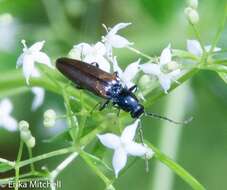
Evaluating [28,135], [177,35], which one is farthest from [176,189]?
[28,135]

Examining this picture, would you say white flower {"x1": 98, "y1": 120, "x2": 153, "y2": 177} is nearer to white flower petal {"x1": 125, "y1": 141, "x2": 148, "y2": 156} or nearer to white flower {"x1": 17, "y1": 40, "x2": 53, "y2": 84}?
white flower petal {"x1": 125, "y1": 141, "x2": 148, "y2": 156}

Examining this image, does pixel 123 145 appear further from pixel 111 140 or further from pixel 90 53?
pixel 90 53

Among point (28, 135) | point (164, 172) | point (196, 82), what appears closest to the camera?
point (28, 135)

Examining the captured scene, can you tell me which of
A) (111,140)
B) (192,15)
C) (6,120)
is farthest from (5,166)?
(6,120)

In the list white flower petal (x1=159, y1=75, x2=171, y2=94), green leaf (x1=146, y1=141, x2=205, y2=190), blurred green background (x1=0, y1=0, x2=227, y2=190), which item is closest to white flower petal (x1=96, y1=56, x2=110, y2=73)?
white flower petal (x1=159, y1=75, x2=171, y2=94)

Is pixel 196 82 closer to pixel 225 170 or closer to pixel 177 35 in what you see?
pixel 177 35

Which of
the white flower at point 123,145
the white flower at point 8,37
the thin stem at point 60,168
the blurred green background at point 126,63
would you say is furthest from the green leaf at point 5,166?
the white flower at point 8,37

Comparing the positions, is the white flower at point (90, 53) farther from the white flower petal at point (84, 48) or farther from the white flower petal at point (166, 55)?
the white flower petal at point (166, 55)
